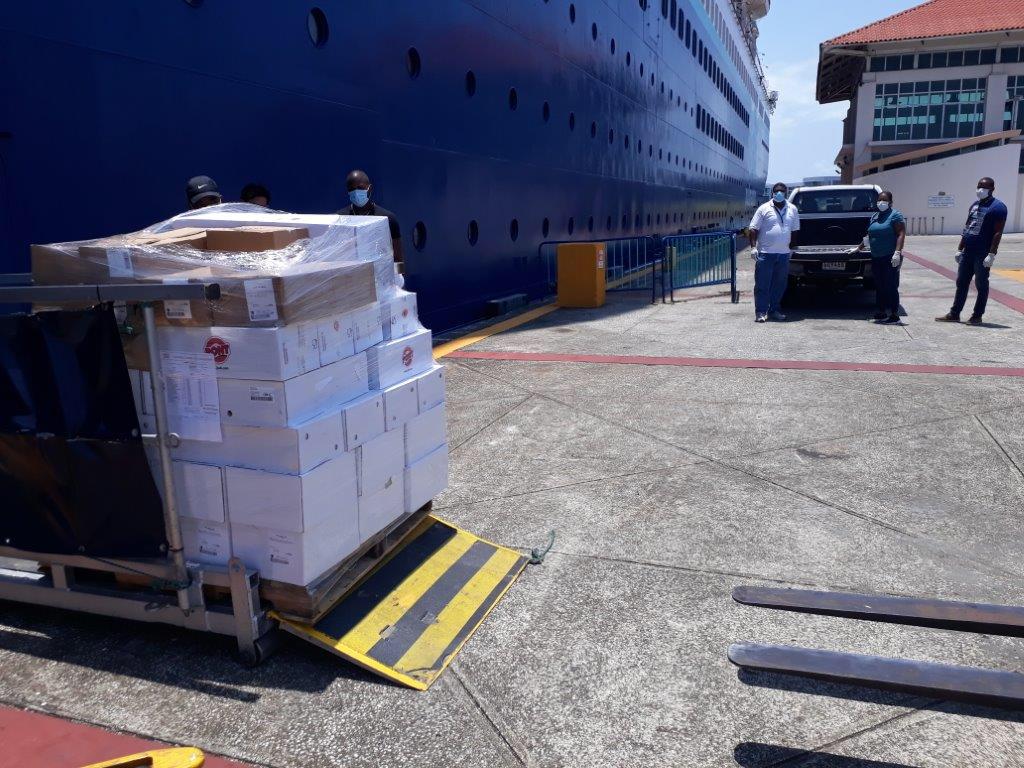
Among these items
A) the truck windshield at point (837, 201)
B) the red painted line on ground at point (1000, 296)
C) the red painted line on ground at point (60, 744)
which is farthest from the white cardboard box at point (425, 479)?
the red painted line on ground at point (1000, 296)

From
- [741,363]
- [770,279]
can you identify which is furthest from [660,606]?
[770,279]

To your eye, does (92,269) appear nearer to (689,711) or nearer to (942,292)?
(689,711)

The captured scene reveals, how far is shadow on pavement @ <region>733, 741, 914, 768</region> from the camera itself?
2.39 m

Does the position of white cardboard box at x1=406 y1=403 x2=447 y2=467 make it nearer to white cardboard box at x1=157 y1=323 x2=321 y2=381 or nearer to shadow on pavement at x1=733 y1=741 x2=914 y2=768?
white cardboard box at x1=157 y1=323 x2=321 y2=381

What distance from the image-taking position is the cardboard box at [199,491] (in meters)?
2.91

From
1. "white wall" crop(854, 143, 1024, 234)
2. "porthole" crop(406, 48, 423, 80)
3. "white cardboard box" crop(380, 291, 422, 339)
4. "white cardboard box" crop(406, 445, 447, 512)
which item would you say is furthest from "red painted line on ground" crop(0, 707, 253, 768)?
"white wall" crop(854, 143, 1024, 234)

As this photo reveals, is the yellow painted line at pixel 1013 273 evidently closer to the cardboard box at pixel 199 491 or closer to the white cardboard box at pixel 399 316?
the white cardboard box at pixel 399 316

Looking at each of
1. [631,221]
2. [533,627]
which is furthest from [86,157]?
[631,221]

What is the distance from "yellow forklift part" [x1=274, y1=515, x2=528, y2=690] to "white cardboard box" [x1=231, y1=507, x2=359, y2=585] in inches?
8.9

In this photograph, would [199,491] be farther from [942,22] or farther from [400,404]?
[942,22]

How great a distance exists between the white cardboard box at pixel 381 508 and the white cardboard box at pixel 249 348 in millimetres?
706

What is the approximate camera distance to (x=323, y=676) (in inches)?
115

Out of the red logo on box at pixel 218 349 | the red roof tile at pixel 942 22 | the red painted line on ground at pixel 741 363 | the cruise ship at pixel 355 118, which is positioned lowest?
the red painted line on ground at pixel 741 363

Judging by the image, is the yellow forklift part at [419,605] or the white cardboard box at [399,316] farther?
the white cardboard box at [399,316]
